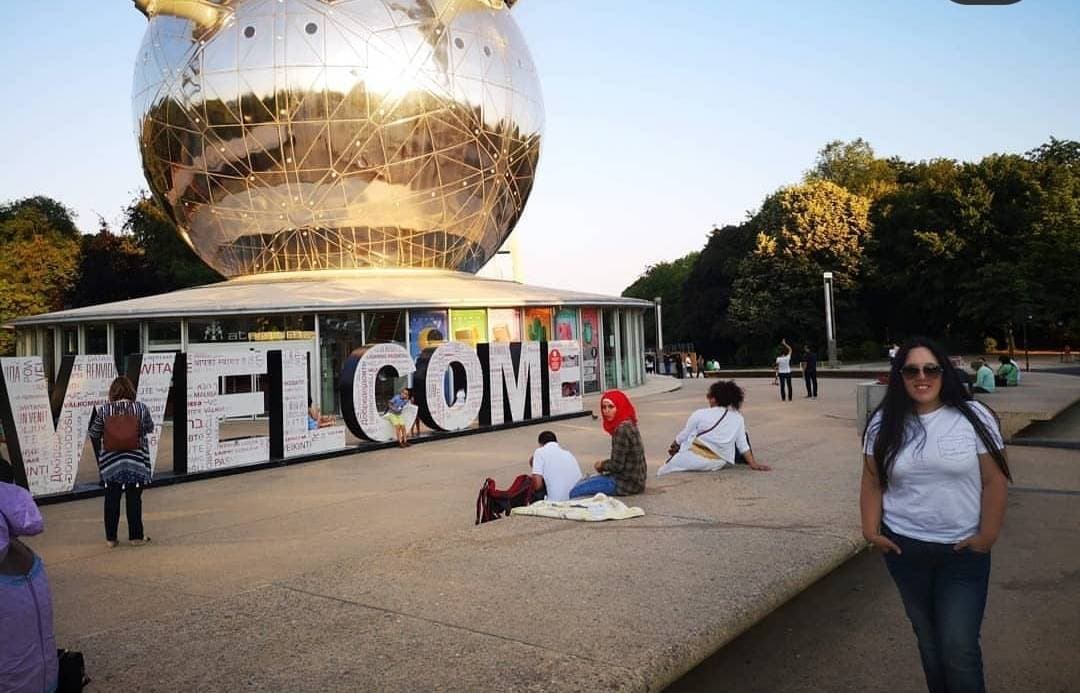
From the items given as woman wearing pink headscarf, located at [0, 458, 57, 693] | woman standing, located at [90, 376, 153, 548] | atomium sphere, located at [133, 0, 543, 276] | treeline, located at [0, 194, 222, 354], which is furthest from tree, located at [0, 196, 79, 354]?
woman wearing pink headscarf, located at [0, 458, 57, 693]

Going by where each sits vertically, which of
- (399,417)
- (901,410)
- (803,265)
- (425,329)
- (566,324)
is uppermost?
(803,265)

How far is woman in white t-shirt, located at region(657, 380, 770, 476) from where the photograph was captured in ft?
33.7

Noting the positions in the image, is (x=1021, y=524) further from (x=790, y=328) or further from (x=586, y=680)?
(x=790, y=328)

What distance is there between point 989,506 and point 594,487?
5127 millimetres

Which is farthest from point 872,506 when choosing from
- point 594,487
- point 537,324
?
point 537,324

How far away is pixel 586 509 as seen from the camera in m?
7.51

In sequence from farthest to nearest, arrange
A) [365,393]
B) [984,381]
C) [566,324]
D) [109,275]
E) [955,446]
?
[109,275], [566,324], [984,381], [365,393], [955,446]

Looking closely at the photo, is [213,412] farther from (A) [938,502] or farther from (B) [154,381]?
(A) [938,502]

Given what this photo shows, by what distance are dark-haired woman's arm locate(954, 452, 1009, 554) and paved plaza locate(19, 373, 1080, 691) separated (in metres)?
1.60

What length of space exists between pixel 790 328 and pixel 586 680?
52493 mm

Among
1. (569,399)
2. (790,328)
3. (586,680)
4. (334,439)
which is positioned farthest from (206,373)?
(790,328)

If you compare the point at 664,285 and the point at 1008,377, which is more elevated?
the point at 664,285

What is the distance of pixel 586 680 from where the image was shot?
12.8 ft

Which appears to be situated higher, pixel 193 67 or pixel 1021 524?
pixel 193 67
